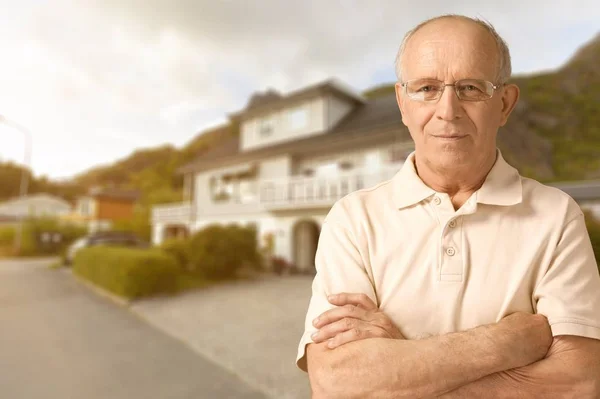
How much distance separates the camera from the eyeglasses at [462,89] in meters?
0.66

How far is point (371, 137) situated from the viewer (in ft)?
21.6

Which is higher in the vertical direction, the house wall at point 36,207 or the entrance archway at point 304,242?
the house wall at point 36,207

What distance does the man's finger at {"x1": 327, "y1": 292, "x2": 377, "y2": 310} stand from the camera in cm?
69

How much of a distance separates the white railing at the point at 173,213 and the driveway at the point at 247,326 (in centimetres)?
479

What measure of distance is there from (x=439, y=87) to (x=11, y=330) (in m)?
3.72

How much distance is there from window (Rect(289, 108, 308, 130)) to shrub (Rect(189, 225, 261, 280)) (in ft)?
11.2

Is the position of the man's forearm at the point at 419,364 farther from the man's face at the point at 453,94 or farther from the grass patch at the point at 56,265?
the grass patch at the point at 56,265

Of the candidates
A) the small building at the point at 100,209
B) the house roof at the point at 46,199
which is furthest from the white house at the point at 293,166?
the house roof at the point at 46,199

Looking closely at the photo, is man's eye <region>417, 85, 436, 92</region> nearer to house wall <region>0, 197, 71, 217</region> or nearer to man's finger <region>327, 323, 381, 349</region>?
man's finger <region>327, 323, 381, 349</region>

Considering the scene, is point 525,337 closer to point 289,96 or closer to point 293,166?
point 293,166

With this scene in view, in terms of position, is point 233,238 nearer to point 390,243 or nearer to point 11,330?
point 11,330

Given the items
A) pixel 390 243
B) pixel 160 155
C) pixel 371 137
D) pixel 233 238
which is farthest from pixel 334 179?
pixel 390 243

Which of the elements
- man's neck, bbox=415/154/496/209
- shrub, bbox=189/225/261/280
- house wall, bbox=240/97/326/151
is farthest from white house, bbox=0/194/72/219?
house wall, bbox=240/97/326/151

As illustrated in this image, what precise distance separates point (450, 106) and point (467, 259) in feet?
1.09
